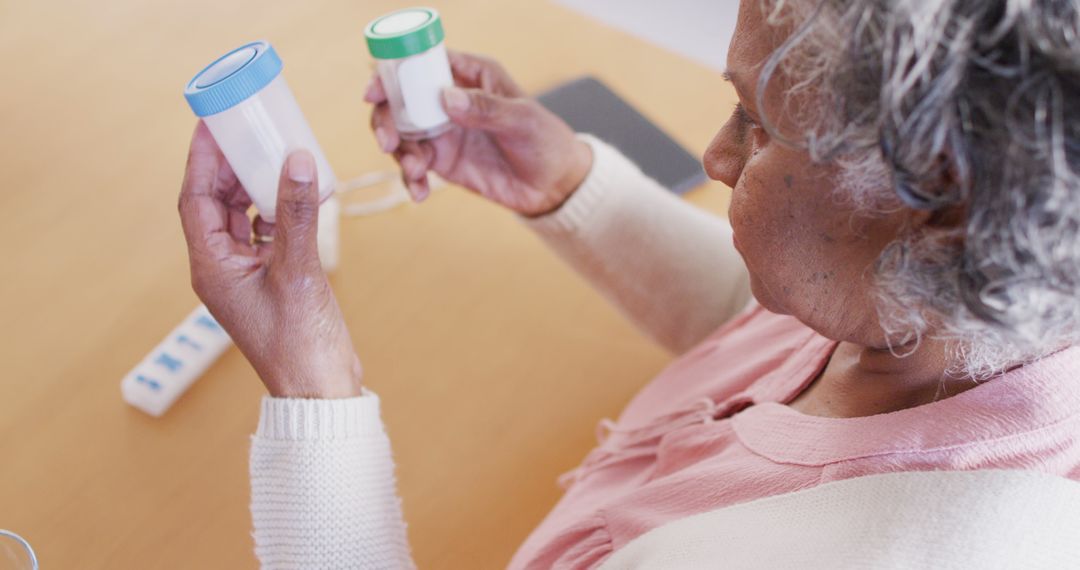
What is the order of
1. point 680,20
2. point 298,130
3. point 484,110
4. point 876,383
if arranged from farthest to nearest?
1. point 680,20
2. point 484,110
3. point 298,130
4. point 876,383

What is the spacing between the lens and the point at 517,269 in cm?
98

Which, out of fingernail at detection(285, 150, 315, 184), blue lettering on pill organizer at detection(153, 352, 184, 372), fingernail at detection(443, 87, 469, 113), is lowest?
blue lettering on pill organizer at detection(153, 352, 184, 372)

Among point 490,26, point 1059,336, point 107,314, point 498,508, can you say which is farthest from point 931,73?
point 490,26

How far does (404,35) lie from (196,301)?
41 centimetres

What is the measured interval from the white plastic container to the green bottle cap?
0.31ft

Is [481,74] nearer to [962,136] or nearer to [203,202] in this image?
[203,202]

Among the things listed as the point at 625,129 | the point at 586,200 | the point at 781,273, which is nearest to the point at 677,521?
the point at 781,273

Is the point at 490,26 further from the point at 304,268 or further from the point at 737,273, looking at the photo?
the point at 304,268

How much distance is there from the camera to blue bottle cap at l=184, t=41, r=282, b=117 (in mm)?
600

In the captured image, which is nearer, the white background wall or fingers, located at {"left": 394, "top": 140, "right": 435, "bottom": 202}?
fingers, located at {"left": 394, "top": 140, "right": 435, "bottom": 202}

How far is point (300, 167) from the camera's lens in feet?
2.00

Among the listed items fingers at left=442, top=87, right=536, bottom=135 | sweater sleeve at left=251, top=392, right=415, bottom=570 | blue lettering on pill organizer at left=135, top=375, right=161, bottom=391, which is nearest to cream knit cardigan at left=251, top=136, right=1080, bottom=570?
sweater sleeve at left=251, top=392, right=415, bottom=570

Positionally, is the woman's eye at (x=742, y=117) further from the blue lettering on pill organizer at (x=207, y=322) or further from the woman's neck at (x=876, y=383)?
the blue lettering on pill organizer at (x=207, y=322)

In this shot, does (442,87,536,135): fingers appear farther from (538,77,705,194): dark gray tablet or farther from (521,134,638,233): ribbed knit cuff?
(538,77,705,194): dark gray tablet
